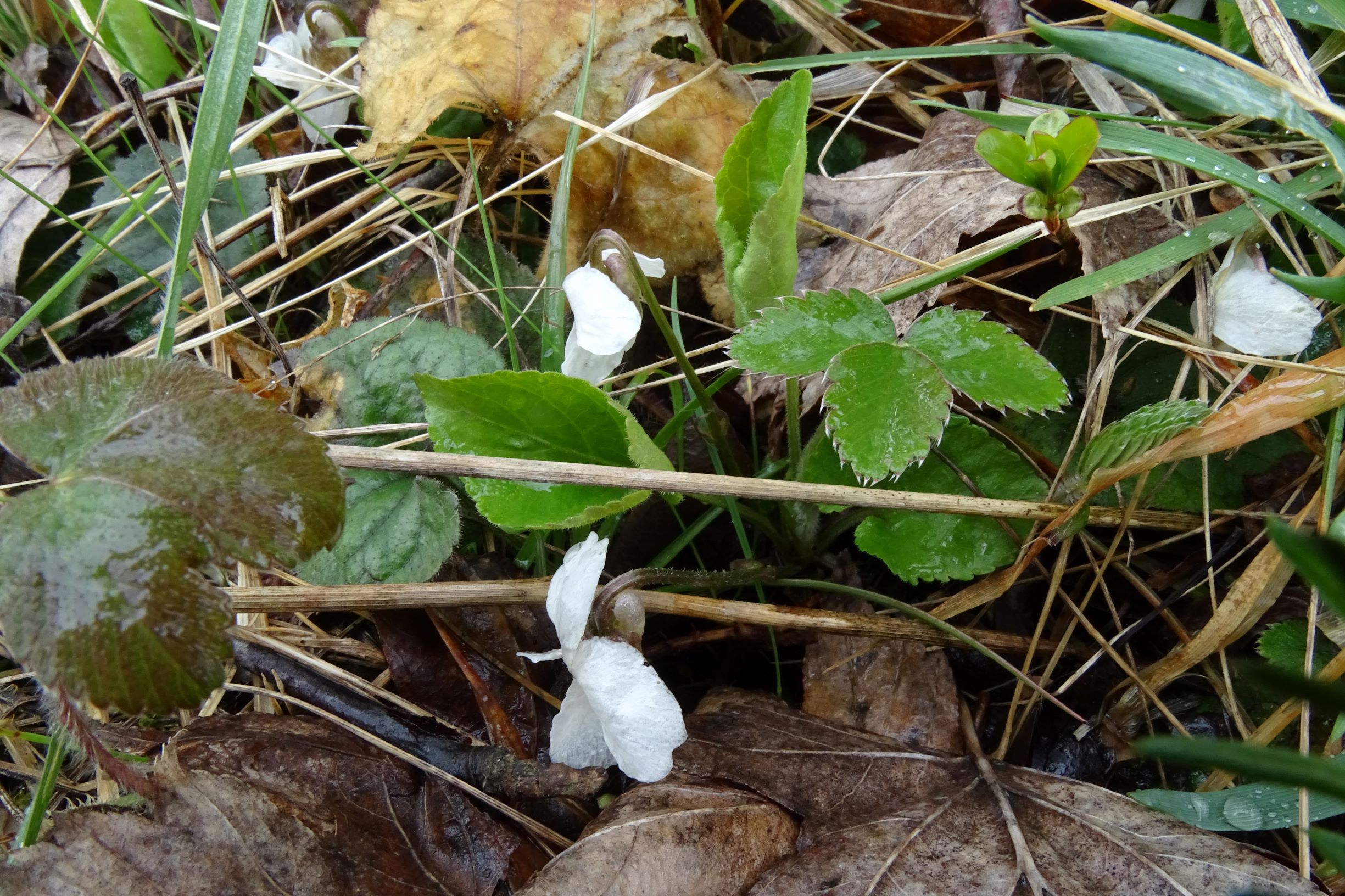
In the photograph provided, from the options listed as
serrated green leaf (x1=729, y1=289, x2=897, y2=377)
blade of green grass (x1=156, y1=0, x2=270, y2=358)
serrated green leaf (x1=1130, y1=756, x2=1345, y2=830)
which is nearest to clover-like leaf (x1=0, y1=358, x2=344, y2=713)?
blade of green grass (x1=156, y1=0, x2=270, y2=358)

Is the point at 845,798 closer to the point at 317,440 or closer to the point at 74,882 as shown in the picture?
the point at 317,440

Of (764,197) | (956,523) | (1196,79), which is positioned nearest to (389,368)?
(764,197)

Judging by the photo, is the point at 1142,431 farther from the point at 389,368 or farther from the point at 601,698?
Answer: the point at 389,368

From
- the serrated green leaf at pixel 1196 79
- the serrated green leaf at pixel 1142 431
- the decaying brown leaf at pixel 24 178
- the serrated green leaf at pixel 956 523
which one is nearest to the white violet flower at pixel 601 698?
the serrated green leaf at pixel 956 523

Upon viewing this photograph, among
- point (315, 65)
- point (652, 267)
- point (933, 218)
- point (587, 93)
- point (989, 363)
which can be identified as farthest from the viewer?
point (315, 65)

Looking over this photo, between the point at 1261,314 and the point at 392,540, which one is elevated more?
the point at 1261,314

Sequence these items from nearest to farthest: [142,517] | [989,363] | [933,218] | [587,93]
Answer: [142,517] → [989,363] → [933,218] → [587,93]

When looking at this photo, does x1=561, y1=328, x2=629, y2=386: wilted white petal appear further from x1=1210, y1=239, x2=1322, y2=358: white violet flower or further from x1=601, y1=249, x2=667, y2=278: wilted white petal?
x1=1210, y1=239, x2=1322, y2=358: white violet flower

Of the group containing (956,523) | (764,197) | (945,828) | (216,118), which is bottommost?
(945,828)

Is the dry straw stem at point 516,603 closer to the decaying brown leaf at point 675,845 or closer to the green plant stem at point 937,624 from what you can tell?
the green plant stem at point 937,624
